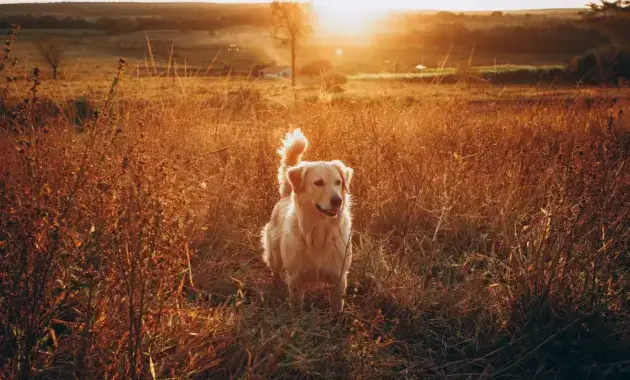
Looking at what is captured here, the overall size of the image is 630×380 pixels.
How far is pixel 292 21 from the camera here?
37281 millimetres

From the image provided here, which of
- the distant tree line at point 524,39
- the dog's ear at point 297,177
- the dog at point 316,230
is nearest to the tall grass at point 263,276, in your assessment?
the dog at point 316,230

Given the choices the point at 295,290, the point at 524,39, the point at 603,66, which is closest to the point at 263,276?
the point at 295,290

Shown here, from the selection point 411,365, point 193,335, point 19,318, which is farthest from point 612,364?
point 19,318

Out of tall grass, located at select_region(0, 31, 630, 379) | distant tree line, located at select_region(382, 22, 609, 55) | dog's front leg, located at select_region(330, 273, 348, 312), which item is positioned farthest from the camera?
distant tree line, located at select_region(382, 22, 609, 55)

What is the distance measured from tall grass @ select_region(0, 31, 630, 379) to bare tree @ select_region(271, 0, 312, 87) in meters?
32.8

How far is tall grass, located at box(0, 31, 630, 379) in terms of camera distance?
1955mm

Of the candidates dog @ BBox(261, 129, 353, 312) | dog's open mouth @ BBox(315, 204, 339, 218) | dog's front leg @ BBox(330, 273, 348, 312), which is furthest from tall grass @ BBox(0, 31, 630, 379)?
dog's open mouth @ BBox(315, 204, 339, 218)

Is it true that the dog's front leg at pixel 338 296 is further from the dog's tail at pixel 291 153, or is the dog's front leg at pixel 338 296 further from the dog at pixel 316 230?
the dog's tail at pixel 291 153

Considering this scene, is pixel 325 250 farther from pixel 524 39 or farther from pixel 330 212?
pixel 524 39

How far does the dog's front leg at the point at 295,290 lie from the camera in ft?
11.0

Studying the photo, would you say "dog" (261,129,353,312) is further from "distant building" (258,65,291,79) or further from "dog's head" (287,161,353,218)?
"distant building" (258,65,291,79)

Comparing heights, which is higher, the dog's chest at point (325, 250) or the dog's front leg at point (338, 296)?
the dog's chest at point (325, 250)

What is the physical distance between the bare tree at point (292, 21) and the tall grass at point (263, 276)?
3278cm

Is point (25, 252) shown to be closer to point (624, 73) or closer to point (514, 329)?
point (514, 329)
